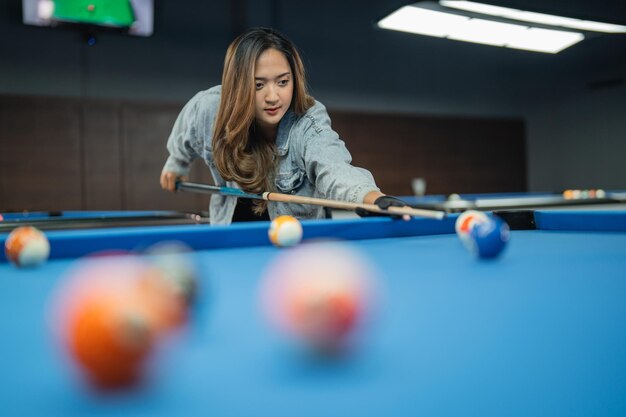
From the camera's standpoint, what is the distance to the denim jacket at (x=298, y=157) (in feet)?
5.91

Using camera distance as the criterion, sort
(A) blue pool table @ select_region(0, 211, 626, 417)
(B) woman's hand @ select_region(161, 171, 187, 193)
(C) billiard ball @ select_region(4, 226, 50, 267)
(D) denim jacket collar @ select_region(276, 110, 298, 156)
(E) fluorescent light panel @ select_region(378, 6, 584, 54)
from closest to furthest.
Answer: (A) blue pool table @ select_region(0, 211, 626, 417)
(C) billiard ball @ select_region(4, 226, 50, 267)
(D) denim jacket collar @ select_region(276, 110, 298, 156)
(B) woman's hand @ select_region(161, 171, 187, 193)
(E) fluorescent light panel @ select_region(378, 6, 584, 54)

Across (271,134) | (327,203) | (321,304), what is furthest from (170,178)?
(321,304)

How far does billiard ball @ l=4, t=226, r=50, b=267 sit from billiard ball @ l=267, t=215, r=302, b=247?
561 mm

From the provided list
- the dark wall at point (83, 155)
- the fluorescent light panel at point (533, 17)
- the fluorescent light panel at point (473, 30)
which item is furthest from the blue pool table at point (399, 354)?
the dark wall at point (83, 155)

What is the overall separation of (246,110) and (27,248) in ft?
3.18

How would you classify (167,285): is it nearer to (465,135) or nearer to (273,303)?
(273,303)

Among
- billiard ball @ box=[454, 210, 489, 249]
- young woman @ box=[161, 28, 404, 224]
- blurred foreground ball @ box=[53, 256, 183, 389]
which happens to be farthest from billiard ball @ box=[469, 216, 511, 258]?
blurred foreground ball @ box=[53, 256, 183, 389]

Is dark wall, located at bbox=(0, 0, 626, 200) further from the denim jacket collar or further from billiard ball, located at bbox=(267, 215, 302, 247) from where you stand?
billiard ball, located at bbox=(267, 215, 302, 247)

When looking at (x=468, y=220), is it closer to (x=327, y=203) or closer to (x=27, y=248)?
(x=327, y=203)

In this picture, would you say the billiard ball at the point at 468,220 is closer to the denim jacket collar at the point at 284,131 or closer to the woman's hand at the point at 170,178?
the denim jacket collar at the point at 284,131

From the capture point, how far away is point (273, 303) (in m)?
0.71

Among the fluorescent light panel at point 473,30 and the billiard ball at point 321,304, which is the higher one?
the fluorescent light panel at point 473,30

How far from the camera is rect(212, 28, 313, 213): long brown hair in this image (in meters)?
1.90

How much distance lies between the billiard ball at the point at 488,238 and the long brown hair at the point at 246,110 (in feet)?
3.35
